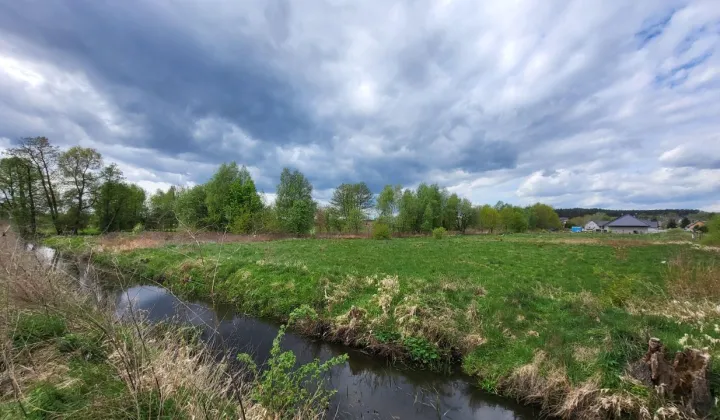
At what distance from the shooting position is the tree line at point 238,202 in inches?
682

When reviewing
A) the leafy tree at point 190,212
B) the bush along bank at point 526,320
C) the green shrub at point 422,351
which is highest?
the leafy tree at point 190,212

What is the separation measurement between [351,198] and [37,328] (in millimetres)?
58906

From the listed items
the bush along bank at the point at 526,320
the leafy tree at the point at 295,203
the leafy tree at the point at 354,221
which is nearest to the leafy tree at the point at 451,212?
the leafy tree at the point at 354,221

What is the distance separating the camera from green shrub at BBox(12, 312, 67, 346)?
548cm

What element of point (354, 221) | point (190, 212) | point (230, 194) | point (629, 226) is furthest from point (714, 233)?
point (629, 226)

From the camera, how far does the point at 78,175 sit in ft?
91.9

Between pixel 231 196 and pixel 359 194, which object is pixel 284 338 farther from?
pixel 359 194

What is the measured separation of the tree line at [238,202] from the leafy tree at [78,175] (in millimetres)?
62

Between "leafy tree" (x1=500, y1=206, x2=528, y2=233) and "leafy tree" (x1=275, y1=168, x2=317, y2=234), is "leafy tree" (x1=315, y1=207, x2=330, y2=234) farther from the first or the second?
"leafy tree" (x1=500, y1=206, x2=528, y2=233)

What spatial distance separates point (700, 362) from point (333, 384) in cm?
732

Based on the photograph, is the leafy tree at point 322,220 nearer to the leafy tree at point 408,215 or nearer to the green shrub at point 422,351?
the leafy tree at point 408,215

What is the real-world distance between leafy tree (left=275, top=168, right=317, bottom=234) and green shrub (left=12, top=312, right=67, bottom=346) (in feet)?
133

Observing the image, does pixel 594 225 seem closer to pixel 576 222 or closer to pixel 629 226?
pixel 576 222

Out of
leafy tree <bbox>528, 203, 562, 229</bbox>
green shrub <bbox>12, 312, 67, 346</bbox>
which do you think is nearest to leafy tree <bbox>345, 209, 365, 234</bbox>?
green shrub <bbox>12, 312, 67, 346</bbox>
